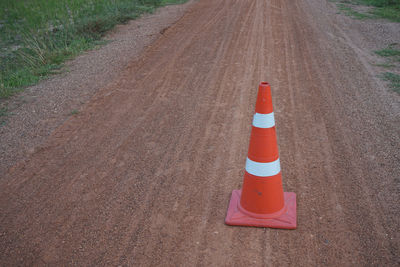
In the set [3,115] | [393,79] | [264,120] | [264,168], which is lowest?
[3,115]

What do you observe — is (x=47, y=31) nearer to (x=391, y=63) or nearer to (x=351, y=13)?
(x=391, y=63)

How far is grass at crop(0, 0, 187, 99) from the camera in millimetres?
6496

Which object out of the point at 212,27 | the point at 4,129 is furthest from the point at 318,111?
the point at 212,27

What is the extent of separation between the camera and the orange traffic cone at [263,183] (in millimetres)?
2592

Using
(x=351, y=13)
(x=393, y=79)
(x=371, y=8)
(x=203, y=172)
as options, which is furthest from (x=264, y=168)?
(x=371, y=8)

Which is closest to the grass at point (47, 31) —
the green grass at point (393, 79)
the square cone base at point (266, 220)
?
the square cone base at point (266, 220)

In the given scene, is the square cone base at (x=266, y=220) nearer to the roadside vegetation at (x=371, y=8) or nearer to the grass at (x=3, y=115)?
the grass at (x=3, y=115)

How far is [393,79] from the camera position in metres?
5.39

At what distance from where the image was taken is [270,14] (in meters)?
10.0

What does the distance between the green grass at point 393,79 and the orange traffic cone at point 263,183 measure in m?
3.52

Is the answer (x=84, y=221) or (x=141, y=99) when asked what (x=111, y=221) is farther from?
(x=141, y=99)

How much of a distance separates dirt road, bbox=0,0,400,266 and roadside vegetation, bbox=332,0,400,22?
464cm

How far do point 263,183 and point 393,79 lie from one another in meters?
4.08

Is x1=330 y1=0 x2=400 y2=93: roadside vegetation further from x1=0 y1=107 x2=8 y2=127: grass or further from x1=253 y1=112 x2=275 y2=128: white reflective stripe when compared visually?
x1=0 y1=107 x2=8 y2=127: grass
